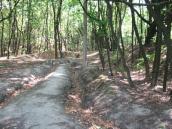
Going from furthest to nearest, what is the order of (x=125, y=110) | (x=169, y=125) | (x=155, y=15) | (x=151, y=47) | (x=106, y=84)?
(x=151, y=47) → (x=106, y=84) → (x=125, y=110) → (x=169, y=125) → (x=155, y=15)

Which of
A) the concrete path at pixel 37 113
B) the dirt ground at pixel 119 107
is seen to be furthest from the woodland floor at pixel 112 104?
the concrete path at pixel 37 113

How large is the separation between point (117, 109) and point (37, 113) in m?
3.59

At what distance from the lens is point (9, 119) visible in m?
14.6

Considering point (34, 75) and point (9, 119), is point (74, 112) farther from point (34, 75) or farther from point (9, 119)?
point (34, 75)

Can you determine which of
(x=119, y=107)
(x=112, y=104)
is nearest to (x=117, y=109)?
(x=119, y=107)

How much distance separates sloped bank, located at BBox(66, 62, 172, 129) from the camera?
14.3m

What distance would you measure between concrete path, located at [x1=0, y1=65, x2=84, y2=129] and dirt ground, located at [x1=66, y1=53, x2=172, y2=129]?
27.8 inches

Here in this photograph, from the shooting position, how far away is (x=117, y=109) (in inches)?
642

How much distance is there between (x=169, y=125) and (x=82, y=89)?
11.0 m

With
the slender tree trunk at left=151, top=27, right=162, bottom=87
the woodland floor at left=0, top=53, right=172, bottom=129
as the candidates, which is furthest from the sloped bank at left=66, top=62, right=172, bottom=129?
the slender tree trunk at left=151, top=27, right=162, bottom=87

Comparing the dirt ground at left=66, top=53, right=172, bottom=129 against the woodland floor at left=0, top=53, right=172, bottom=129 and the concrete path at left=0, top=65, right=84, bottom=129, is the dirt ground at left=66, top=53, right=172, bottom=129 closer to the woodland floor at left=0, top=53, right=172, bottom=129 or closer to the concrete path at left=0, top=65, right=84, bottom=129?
the woodland floor at left=0, top=53, right=172, bottom=129

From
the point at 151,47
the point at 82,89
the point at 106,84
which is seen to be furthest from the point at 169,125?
the point at 151,47

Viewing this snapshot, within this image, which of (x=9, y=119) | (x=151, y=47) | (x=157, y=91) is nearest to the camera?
(x=9, y=119)

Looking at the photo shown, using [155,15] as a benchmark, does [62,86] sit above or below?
below
